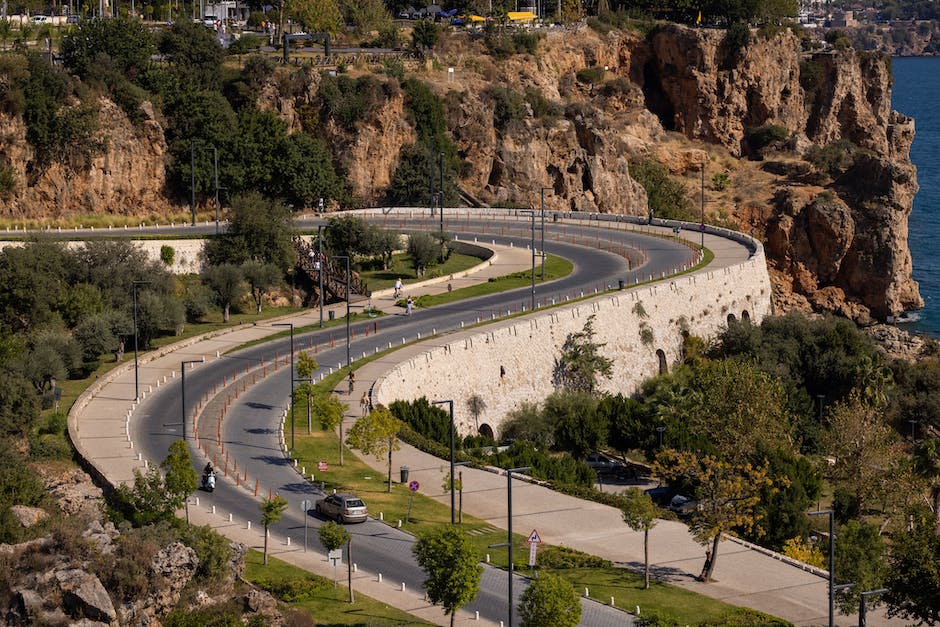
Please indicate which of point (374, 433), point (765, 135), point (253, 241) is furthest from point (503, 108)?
point (374, 433)

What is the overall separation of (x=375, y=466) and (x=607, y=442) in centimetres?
1756

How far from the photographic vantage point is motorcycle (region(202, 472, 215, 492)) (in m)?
56.2

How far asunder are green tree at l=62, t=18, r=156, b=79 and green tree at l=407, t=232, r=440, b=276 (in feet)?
97.0

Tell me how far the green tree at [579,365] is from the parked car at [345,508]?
1188 inches

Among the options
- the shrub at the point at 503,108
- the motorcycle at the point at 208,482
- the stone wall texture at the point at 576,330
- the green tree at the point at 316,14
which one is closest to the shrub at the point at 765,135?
the shrub at the point at 503,108

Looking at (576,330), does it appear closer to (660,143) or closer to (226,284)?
(226,284)

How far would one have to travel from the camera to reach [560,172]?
5359 inches

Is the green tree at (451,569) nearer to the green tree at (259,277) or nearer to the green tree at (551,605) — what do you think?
the green tree at (551,605)

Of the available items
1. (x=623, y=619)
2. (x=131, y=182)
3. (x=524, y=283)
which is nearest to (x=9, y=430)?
(x=623, y=619)

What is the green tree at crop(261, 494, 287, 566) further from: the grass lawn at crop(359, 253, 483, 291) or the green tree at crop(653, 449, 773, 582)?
the grass lawn at crop(359, 253, 483, 291)

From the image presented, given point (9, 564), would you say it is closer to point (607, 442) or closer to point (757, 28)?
point (607, 442)

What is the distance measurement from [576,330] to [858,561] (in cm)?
3251

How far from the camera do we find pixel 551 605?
140 feet

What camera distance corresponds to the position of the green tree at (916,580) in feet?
148
